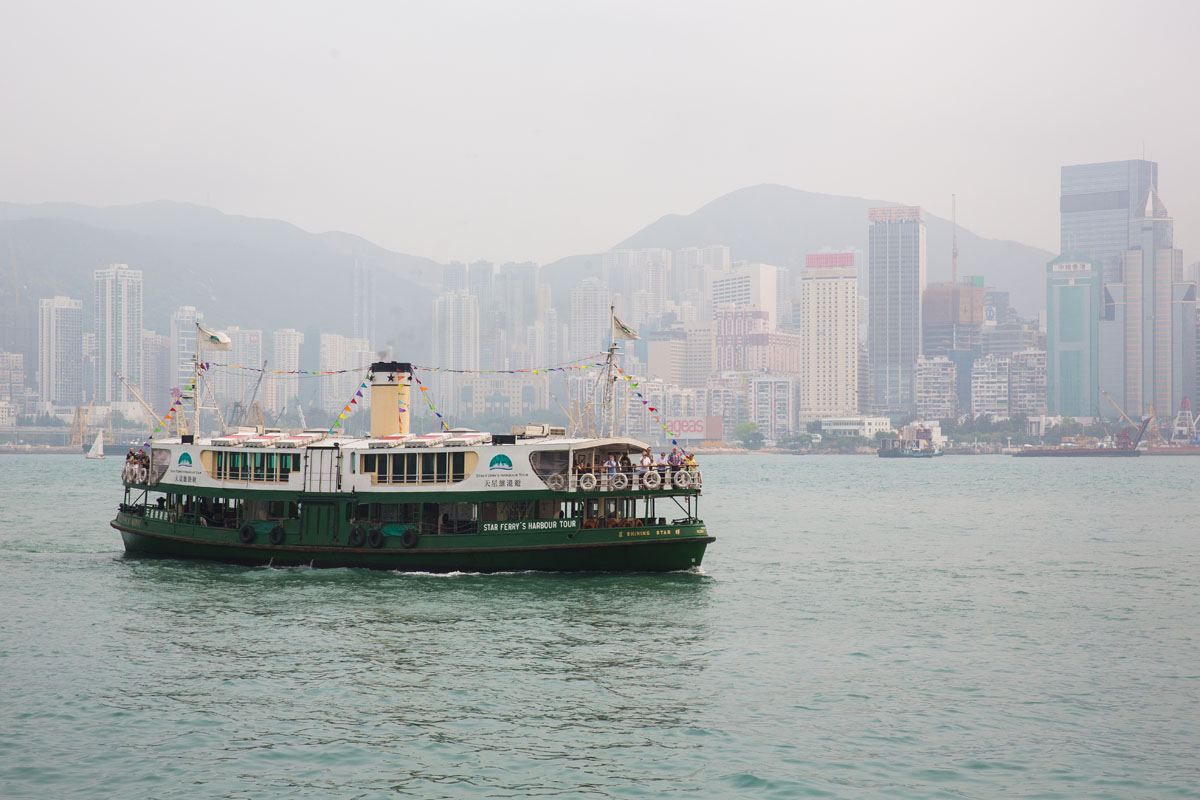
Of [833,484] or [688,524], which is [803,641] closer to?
[688,524]

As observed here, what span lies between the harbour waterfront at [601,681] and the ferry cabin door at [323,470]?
9.01 feet

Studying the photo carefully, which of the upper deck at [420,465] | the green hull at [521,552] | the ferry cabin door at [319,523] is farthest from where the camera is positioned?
the ferry cabin door at [319,523]

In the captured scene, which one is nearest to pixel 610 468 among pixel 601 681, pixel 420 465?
pixel 420 465

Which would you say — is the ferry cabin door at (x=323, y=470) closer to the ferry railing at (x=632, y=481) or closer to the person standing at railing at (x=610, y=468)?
the ferry railing at (x=632, y=481)

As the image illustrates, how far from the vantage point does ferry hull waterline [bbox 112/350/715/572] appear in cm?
3797

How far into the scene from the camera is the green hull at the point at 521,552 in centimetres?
3772

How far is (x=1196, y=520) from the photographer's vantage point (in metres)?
72.2

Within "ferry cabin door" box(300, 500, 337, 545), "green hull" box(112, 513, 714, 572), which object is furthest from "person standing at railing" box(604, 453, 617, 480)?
"ferry cabin door" box(300, 500, 337, 545)

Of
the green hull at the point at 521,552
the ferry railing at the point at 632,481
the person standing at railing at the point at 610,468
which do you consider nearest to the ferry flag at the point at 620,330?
the person standing at railing at the point at 610,468

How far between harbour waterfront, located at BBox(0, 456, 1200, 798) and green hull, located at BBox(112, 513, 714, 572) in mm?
661

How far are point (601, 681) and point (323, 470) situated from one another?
16845mm

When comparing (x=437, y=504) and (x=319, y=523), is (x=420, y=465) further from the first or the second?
(x=319, y=523)

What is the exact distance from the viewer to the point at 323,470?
4000cm

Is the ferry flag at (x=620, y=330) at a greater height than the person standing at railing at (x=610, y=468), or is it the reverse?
the ferry flag at (x=620, y=330)
